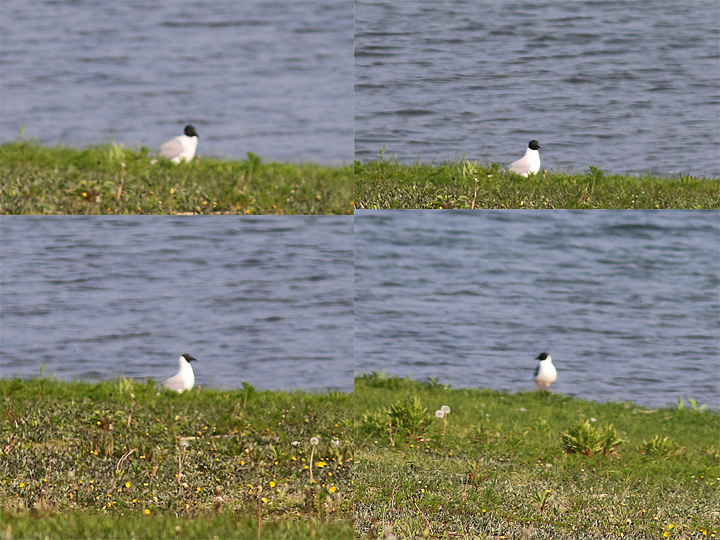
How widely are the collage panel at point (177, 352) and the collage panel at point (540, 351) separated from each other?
0.60 meters

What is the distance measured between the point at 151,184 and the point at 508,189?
4.03 m

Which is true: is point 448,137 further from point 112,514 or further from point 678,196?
point 112,514

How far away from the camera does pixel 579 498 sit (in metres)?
8.81

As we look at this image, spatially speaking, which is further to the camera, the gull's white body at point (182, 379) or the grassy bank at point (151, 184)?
the gull's white body at point (182, 379)

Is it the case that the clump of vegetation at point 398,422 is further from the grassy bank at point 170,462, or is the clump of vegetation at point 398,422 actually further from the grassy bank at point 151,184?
the grassy bank at point 151,184

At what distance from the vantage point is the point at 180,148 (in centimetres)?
1024

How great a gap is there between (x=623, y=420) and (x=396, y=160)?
471 centimetres

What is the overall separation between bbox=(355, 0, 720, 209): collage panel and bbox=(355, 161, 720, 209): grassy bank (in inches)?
Answer: 0.5

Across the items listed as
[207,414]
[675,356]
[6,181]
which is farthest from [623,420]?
[6,181]

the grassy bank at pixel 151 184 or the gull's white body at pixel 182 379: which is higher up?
the grassy bank at pixel 151 184

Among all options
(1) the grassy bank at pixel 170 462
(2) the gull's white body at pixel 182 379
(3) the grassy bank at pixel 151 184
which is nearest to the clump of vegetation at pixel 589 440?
(1) the grassy bank at pixel 170 462

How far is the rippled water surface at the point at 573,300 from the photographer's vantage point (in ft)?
33.8

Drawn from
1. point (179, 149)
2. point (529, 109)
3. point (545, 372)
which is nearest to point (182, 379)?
point (179, 149)

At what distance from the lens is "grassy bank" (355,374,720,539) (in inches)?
329
